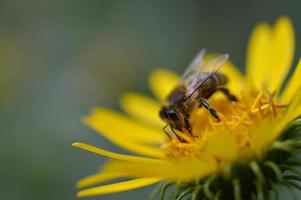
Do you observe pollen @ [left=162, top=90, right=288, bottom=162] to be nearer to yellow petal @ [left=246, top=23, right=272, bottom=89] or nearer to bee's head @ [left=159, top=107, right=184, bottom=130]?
bee's head @ [left=159, top=107, right=184, bottom=130]

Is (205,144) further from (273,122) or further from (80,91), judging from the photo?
(80,91)

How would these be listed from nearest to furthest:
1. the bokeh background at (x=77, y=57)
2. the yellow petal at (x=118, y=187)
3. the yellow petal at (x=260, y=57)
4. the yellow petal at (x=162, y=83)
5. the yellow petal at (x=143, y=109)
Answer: the yellow petal at (x=118, y=187) → the yellow petal at (x=260, y=57) → the yellow petal at (x=143, y=109) → the yellow petal at (x=162, y=83) → the bokeh background at (x=77, y=57)

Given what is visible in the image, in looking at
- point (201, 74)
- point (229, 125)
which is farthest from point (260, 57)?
point (229, 125)

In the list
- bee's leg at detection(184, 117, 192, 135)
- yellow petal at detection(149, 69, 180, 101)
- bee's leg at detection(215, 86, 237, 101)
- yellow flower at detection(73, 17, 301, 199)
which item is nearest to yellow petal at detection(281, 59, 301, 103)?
yellow flower at detection(73, 17, 301, 199)

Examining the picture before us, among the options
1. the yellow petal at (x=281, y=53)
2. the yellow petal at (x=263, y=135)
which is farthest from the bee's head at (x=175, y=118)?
the yellow petal at (x=281, y=53)

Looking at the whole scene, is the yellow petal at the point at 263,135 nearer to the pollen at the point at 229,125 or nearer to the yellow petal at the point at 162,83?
the pollen at the point at 229,125

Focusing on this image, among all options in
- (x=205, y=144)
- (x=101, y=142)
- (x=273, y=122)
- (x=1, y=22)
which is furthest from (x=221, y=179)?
(x=1, y=22)
